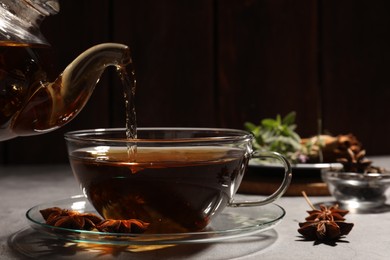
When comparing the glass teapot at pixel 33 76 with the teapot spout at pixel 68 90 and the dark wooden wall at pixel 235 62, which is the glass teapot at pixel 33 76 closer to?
the teapot spout at pixel 68 90

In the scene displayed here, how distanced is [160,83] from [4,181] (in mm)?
616

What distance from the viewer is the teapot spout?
77 centimetres

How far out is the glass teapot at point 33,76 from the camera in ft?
2.47

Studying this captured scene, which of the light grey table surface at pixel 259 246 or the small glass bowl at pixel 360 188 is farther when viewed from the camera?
the small glass bowl at pixel 360 188

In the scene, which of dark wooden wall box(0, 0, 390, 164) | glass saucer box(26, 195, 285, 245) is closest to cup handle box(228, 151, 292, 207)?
glass saucer box(26, 195, 285, 245)

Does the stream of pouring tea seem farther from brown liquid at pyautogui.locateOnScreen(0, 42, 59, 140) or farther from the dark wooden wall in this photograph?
the dark wooden wall

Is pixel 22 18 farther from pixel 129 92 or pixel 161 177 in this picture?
pixel 161 177

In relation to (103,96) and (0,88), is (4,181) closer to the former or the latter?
(103,96)

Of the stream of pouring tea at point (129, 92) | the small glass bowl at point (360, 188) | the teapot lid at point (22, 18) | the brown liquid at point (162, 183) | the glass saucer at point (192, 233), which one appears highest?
the teapot lid at point (22, 18)

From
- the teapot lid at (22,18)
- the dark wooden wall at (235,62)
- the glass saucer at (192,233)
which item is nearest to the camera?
the glass saucer at (192,233)

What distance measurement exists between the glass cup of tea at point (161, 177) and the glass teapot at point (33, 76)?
49 millimetres

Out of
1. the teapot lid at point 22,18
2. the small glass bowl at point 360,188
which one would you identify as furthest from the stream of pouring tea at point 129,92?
the small glass bowl at point 360,188

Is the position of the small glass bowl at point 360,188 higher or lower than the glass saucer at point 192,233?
lower

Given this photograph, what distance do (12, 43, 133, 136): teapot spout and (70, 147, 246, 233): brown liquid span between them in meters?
0.07
